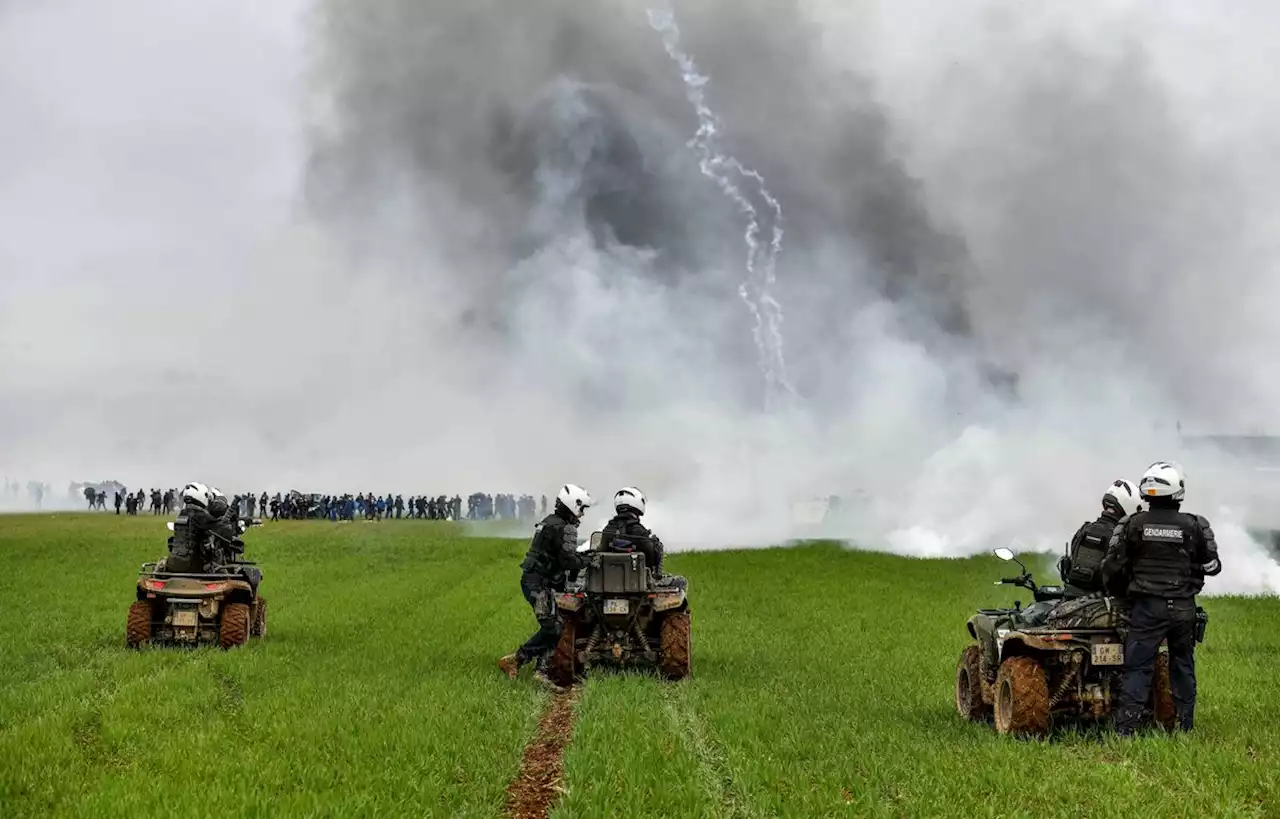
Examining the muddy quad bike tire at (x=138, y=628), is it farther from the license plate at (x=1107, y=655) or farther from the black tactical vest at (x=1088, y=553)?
the license plate at (x=1107, y=655)

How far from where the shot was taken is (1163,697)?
12.6m

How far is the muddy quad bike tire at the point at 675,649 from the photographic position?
17.6 m

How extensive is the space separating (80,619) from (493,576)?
17.0 metres

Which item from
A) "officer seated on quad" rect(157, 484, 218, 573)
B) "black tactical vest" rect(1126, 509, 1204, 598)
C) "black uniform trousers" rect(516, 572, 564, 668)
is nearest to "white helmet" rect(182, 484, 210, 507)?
"officer seated on quad" rect(157, 484, 218, 573)

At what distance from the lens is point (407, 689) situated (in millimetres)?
15773

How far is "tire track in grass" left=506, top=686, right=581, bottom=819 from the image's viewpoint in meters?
10.1

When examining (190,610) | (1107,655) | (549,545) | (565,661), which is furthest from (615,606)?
(190,610)

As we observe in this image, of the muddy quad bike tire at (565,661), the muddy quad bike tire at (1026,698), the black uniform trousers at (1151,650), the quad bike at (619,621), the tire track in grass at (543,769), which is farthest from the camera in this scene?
the quad bike at (619,621)

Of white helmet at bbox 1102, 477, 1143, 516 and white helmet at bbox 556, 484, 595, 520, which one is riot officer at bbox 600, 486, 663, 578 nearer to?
white helmet at bbox 556, 484, 595, 520

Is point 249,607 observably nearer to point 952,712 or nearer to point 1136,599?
point 952,712

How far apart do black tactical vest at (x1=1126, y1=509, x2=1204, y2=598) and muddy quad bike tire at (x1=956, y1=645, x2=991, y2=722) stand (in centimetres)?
251

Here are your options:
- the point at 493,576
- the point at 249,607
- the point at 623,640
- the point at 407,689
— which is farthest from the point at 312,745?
the point at 493,576

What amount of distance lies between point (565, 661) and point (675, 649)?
167 cm

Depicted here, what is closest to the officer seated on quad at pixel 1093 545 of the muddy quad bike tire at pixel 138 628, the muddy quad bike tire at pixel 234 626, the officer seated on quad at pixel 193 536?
the muddy quad bike tire at pixel 234 626
